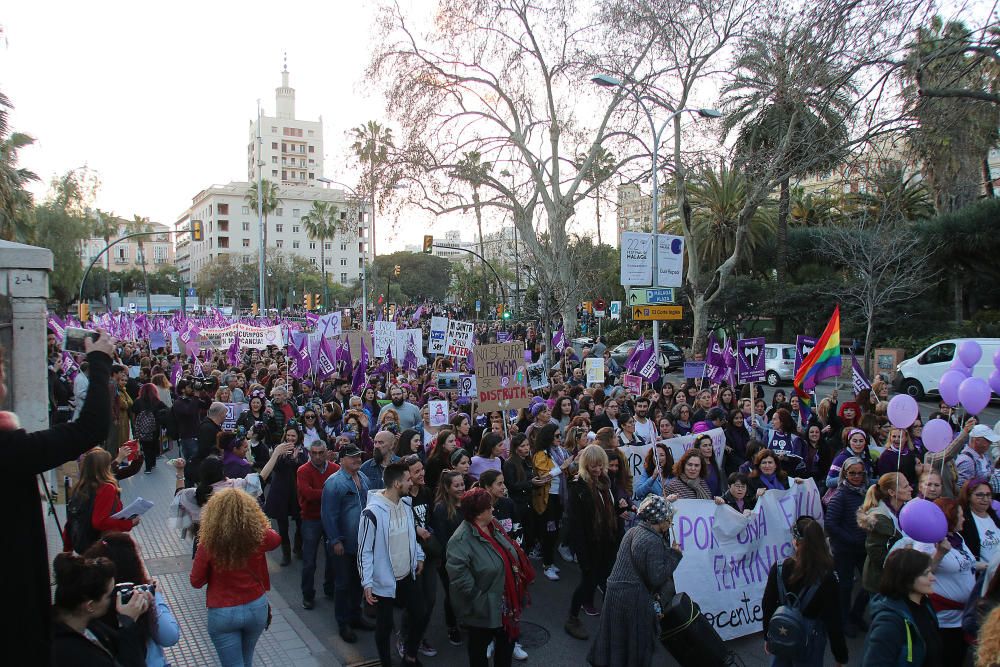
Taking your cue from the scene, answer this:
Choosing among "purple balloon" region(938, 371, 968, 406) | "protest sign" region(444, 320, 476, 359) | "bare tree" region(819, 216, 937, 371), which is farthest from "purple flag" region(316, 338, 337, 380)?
"bare tree" region(819, 216, 937, 371)

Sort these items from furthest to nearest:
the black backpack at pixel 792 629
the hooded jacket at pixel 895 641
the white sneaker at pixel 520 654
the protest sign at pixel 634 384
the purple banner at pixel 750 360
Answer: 1. the protest sign at pixel 634 384
2. the purple banner at pixel 750 360
3. the white sneaker at pixel 520 654
4. the black backpack at pixel 792 629
5. the hooded jacket at pixel 895 641

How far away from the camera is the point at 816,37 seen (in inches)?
340

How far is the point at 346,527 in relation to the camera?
589cm

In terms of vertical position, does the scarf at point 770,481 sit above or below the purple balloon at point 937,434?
below

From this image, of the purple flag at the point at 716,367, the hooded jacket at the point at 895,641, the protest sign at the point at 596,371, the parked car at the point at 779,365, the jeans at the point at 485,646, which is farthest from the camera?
the parked car at the point at 779,365

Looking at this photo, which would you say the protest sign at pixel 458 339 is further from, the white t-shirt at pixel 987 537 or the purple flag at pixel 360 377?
the white t-shirt at pixel 987 537

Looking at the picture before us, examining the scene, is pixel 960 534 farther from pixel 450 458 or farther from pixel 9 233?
pixel 9 233

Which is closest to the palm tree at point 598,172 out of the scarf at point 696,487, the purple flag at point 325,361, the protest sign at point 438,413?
the purple flag at point 325,361

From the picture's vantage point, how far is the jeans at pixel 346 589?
231 inches

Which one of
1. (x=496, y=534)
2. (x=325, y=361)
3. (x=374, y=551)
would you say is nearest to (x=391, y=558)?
(x=374, y=551)

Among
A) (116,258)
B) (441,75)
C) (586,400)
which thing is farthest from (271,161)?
(586,400)

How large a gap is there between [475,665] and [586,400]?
6.55m

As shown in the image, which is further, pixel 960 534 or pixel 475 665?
pixel 960 534

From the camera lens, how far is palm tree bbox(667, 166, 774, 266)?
38312 mm
